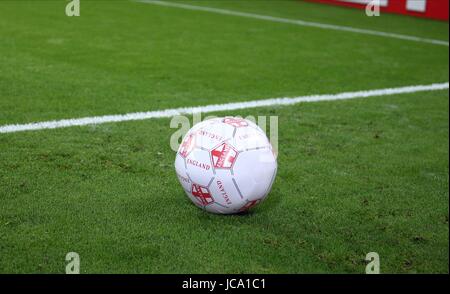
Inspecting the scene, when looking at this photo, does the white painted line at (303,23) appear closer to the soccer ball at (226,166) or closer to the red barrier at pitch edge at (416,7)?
the red barrier at pitch edge at (416,7)

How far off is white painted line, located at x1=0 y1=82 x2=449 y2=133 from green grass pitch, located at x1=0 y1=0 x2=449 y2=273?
0.58ft

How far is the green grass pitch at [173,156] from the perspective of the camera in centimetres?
451

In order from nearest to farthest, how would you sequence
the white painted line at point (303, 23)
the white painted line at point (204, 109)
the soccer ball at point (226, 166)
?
the soccer ball at point (226, 166), the white painted line at point (204, 109), the white painted line at point (303, 23)

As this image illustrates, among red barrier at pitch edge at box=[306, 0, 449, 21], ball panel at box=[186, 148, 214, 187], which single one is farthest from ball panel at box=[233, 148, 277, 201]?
red barrier at pitch edge at box=[306, 0, 449, 21]

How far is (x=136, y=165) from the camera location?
6.07m

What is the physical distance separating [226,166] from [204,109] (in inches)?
133

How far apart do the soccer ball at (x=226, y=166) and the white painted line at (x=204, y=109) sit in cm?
242

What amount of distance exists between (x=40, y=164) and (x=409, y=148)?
3612mm

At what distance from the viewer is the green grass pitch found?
4.51 metres

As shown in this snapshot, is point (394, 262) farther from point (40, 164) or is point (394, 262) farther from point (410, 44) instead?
point (410, 44)

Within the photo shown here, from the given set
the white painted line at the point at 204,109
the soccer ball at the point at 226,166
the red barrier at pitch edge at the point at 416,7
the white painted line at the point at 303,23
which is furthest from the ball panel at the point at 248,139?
the red barrier at pitch edge at the point at 416,7

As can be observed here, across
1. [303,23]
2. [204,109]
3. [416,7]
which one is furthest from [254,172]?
[416,7]

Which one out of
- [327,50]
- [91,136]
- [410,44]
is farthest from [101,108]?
[410,44]

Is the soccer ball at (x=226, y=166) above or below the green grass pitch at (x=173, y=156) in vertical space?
above
